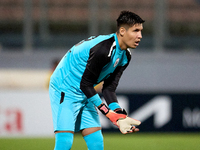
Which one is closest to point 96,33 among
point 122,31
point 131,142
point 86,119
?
point 131,142

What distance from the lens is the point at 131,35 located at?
11.3 feet

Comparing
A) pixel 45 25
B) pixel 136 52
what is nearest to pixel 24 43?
pixel 45 25

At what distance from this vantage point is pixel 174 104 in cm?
838

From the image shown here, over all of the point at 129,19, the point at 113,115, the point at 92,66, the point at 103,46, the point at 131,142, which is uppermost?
the point at 129,19

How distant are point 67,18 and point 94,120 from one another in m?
8.75

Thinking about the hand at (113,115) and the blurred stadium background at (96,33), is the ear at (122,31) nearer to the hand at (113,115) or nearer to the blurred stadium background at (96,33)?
the hand at (113,115)

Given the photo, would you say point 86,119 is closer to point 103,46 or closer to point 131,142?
point 103,46

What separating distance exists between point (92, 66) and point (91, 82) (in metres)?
0.17

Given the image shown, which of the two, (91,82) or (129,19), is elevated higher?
(129,19)

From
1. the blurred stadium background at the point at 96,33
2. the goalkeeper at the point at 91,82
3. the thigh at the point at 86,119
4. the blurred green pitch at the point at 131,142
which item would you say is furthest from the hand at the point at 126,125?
the blurred stadium background at the point at 96,33

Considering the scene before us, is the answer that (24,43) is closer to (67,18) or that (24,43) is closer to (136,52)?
(67,18)

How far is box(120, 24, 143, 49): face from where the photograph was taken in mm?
3432

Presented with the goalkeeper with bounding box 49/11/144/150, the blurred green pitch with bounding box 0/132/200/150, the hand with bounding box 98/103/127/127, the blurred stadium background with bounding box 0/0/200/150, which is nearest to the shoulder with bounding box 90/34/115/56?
the goalkeeper with bounding box 49/11/144/150

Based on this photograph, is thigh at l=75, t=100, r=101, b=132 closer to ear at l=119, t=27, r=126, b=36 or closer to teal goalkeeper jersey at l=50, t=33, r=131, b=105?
teal goalkeeper jersey at l=50, t=33, r=131, b=105
